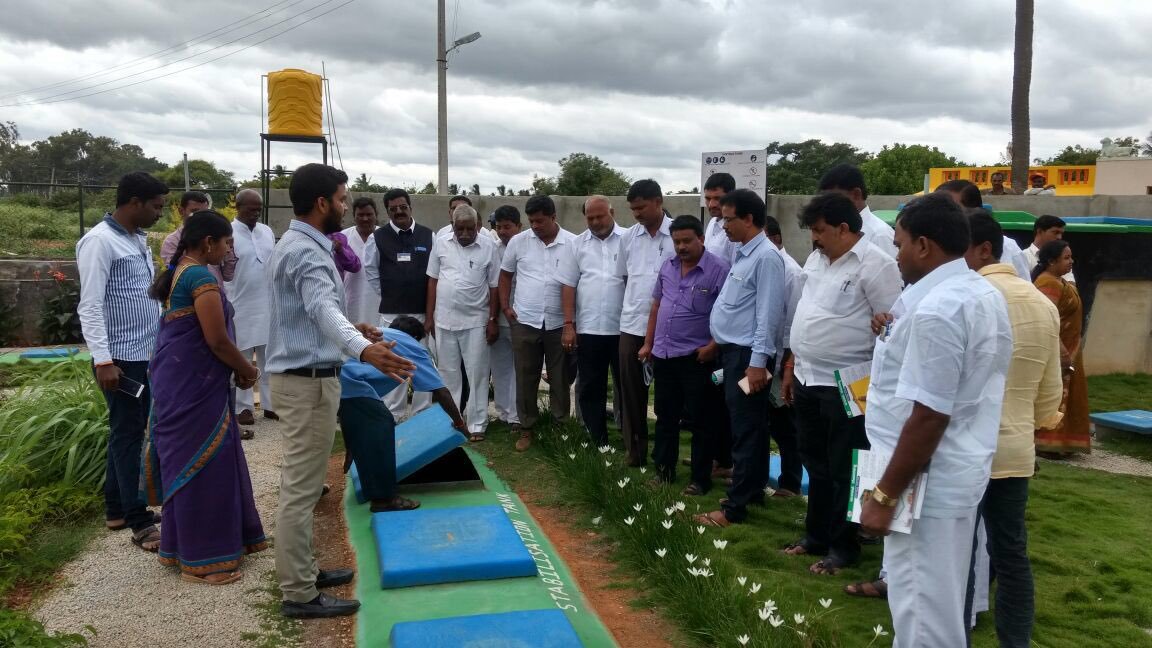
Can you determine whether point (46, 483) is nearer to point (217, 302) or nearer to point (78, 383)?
point (78, 383)

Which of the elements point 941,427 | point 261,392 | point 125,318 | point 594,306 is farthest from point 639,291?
point 261,392

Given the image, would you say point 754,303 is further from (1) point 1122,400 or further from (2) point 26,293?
(2) point 26,293

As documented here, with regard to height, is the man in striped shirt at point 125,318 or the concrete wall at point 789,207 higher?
the concrete wall at point 789,207

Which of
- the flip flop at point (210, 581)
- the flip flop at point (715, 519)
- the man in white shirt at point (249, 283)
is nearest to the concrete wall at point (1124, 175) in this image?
the flip flop at point (715, 519)

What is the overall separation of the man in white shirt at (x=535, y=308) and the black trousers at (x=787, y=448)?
6.03 feet

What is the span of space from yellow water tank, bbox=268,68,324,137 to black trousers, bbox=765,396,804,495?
7936 millimetres

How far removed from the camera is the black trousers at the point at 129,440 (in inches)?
174

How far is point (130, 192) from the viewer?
4395 millimetres

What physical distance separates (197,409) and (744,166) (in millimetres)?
4916

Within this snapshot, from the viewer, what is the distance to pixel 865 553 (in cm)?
444

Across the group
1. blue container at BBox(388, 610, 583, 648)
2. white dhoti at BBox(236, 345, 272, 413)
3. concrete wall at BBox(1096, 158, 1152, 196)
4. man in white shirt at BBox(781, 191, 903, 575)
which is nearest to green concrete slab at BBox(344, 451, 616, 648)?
blue container at BBox(388, 610, 583, 648)

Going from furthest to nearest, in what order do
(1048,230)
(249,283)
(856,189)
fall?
(249,283) < (1048,230) < (856,189)

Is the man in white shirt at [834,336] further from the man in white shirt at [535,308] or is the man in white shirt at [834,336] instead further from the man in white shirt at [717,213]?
the man in white shirt at [535,308]

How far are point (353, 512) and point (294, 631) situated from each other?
1.45 metres
